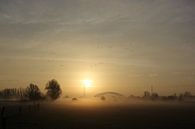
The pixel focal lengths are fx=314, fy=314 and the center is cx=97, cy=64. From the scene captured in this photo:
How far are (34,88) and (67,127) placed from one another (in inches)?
4976

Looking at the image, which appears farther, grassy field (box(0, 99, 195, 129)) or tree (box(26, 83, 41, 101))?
tree (box(26, 83, 41, 101))

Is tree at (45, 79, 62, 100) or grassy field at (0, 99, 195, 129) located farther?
tree at (45, 79, 62, 100)

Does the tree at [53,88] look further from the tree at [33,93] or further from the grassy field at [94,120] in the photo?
the grassy field at [94,120]

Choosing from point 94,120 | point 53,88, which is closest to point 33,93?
point 53,88

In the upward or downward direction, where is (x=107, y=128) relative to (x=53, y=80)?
downward

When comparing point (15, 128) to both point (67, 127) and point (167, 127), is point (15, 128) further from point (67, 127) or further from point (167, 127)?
point (167, 127)

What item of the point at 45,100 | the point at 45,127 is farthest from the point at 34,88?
the point at 45,127

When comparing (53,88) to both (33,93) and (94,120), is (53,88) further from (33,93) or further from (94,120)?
Result: (94,120)

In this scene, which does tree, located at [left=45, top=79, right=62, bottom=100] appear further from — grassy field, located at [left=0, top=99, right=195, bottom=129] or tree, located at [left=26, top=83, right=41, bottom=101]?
grassy field, located at [left=0, top=99, right=195, bottom=129]

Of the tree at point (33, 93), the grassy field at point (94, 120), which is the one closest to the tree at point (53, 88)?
the tree at point (33, 93)

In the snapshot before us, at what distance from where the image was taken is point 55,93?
487 ft

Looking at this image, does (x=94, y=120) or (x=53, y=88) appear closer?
(x=94, y=120)

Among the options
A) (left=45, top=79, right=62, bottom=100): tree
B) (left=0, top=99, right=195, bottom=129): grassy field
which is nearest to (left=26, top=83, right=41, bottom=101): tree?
(left=45, top=79, right=62, bottom=100): tree

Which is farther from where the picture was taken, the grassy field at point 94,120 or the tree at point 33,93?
the tree at point 33,93
